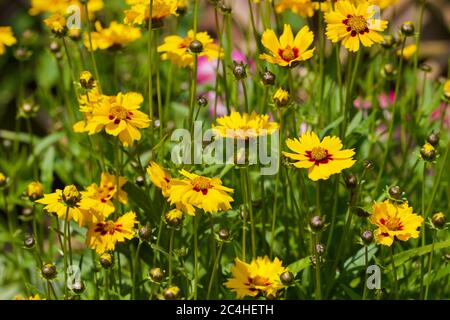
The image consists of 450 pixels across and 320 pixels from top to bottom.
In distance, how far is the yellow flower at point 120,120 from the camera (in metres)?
1.13

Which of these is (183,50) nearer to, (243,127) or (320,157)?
(243,127)

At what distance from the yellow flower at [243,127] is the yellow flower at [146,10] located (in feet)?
0.64

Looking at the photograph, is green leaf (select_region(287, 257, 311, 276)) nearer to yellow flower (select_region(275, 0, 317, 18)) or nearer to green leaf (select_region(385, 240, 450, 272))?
green leaf (select_region(385, 240, 450, 272))

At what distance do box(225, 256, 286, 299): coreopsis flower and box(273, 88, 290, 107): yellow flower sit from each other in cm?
22

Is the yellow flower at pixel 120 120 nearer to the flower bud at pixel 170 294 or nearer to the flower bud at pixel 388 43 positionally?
the flower bud at pixel 170 294

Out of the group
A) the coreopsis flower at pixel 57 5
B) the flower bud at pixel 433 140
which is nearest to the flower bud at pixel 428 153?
the flower bud at pixel 433 140

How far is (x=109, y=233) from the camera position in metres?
1.17

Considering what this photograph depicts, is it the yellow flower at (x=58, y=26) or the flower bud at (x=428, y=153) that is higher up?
the yellow flower at (x=58, y=26)

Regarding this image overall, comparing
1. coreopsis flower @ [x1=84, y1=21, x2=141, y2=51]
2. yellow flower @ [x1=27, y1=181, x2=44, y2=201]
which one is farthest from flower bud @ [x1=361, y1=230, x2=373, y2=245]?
coreopsis flower @ [x1=84, y1=21, x2=141, y2=51]

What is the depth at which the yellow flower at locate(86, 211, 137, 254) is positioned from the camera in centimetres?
116
